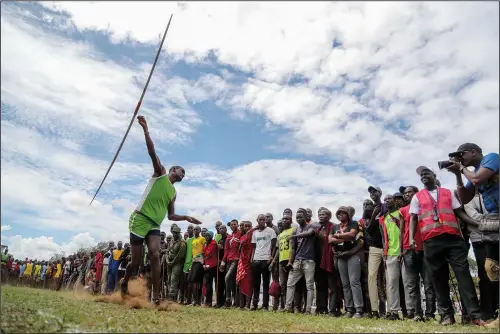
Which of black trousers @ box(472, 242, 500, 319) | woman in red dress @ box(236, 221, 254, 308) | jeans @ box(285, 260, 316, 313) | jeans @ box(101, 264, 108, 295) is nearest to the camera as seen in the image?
black trousers @ box(472, 242, 500, 319)

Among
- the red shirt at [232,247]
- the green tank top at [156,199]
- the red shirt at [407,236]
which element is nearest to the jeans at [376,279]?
the red shirt at [407,236]

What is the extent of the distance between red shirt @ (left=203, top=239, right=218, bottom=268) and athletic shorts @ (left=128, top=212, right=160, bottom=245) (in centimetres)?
573

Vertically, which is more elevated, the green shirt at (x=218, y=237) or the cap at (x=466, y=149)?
the cap at (x=466, y=149)

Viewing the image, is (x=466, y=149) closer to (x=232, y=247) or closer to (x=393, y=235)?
(x=393, y=235)

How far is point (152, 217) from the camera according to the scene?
296 inches

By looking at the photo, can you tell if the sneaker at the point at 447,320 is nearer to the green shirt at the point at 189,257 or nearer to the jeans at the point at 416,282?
the jeans at the point at 416,282

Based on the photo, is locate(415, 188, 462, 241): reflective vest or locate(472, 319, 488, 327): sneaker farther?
locate(415, 188, 462, 241): reflective vest

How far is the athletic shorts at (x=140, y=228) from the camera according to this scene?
24.3ft

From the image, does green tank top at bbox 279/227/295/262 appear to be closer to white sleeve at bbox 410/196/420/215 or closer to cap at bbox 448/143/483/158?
white sleeve at bbox 410/196/420/215

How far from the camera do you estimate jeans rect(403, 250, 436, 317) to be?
25.3ft

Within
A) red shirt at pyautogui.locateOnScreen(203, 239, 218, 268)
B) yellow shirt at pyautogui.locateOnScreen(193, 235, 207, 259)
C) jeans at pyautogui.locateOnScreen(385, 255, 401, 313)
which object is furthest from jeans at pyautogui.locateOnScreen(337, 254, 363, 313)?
yellow shirt at pyautogui.locateOnScreen(193, 235, 207, 259)

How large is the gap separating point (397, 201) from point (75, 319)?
265 inches

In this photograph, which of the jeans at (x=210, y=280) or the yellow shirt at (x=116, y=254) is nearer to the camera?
the jeans at (x=210, y=280)

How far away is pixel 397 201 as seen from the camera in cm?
905
